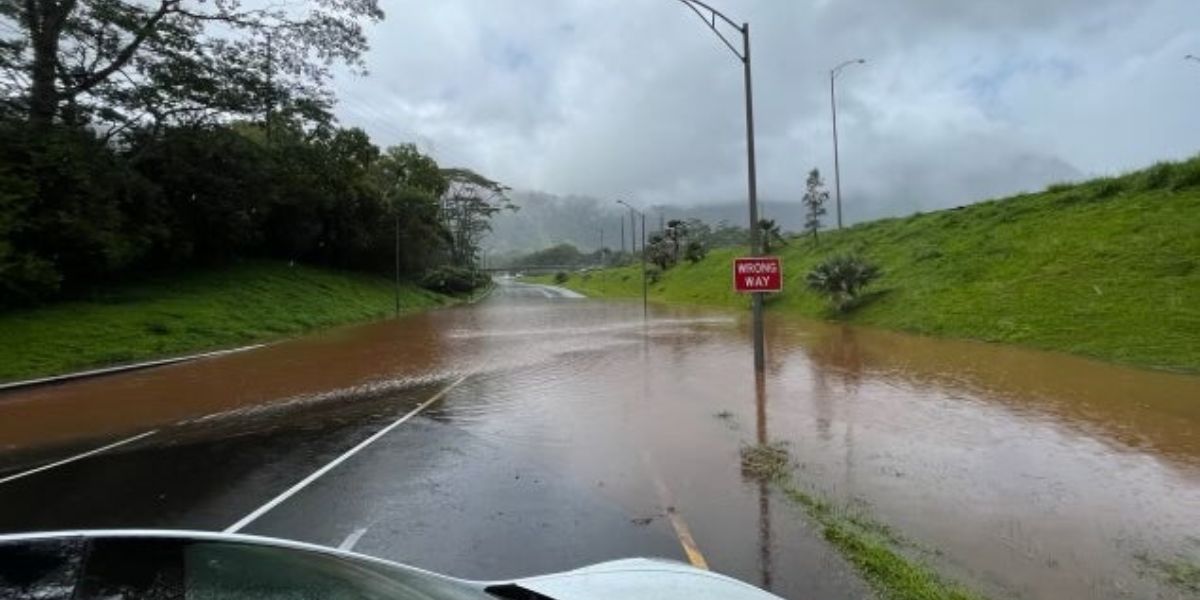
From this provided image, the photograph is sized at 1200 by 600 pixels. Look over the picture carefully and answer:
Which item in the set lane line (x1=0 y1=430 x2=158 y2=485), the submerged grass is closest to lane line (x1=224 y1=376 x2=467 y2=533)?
lane line (x1=0 y1=430 x2=158 y2=485)

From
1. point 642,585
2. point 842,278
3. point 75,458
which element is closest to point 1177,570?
point 642,585

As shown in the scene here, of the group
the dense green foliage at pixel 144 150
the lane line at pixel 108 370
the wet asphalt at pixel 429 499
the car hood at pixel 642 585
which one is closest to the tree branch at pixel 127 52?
the dense green foliage at pixel 144 150

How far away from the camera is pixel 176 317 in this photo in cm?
2669

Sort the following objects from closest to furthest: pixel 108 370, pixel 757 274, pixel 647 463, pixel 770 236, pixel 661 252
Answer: pixel 647 463 < pixel 757 274 < pixel 108 370 < pixel 770 236 < pixel 661 252

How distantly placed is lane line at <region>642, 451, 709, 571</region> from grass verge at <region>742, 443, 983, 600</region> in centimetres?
98

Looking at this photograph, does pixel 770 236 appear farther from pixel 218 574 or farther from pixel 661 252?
pixel 218 574

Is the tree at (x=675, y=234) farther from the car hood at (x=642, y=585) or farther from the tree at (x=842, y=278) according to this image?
the car hood at (x=642, y=585)

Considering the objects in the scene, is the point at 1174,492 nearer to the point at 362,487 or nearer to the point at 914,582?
the point at 914,582

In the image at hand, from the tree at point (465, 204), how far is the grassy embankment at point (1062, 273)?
176 feet

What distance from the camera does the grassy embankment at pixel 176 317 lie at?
806 inches

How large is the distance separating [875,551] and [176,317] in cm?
2644

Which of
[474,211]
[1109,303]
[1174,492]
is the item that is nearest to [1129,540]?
[1174,492]

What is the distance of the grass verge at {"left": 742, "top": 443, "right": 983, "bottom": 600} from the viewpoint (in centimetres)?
494

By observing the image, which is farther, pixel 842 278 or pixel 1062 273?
pixel 842 278
